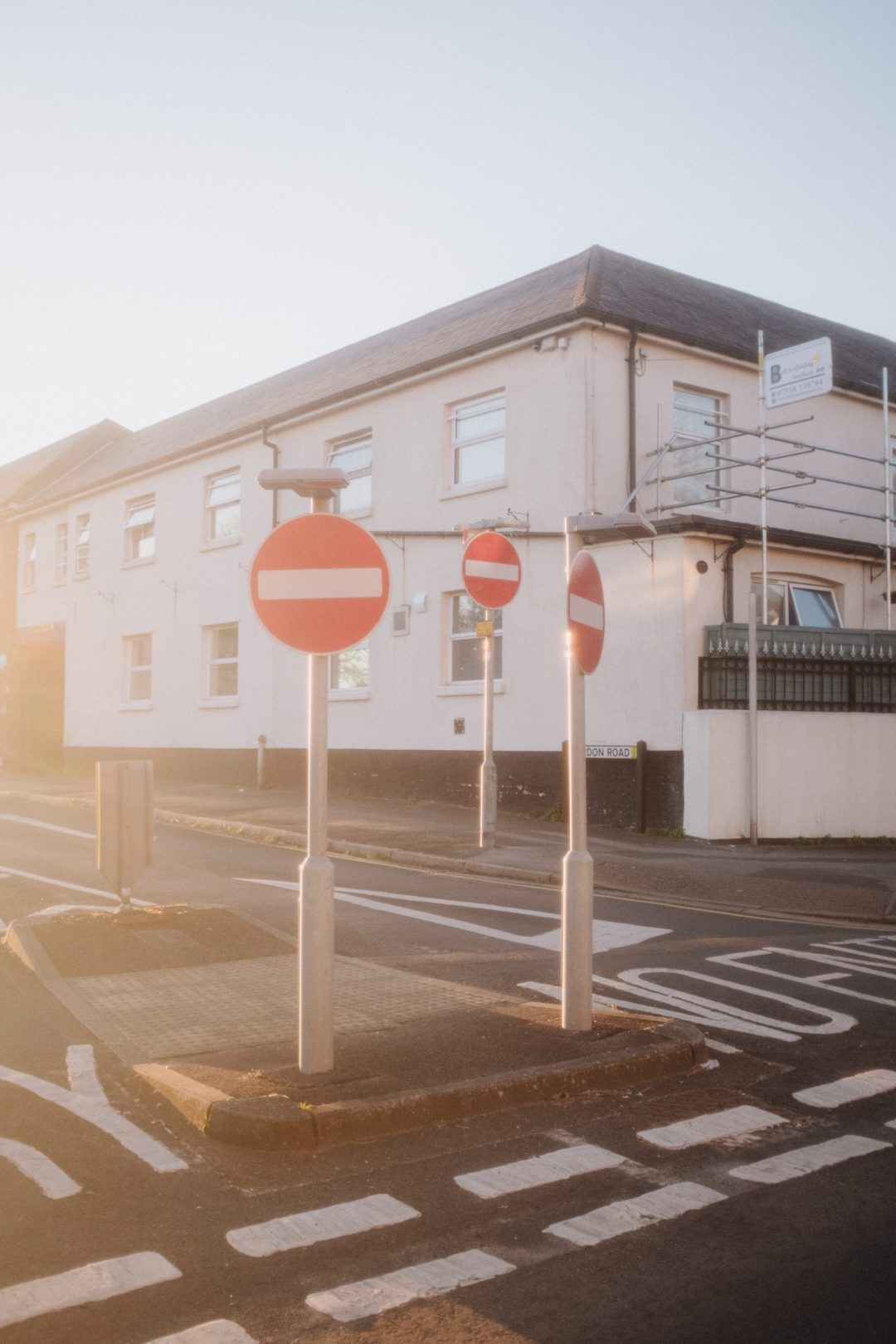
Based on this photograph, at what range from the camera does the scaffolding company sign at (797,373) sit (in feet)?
57.2

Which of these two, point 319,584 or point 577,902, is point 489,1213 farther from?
point 319,584

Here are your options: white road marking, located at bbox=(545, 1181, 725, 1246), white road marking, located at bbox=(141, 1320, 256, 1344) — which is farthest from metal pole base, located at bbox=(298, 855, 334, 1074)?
white road marking, located at bbox=(141, 1320, 256, 1344)

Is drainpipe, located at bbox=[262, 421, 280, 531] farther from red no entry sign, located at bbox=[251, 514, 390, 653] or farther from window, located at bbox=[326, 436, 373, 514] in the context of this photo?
red no entry sign, located at bbox=[251, 514, 390, 653]

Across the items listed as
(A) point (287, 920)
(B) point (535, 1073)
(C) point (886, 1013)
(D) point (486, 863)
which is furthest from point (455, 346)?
(B) point (535, 1073)

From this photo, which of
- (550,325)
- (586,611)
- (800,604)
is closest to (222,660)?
(550,325)

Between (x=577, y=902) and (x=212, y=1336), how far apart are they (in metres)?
3.35

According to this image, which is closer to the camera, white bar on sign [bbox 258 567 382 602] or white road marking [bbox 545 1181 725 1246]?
white road marking [bbox 545 1181 725 1246]

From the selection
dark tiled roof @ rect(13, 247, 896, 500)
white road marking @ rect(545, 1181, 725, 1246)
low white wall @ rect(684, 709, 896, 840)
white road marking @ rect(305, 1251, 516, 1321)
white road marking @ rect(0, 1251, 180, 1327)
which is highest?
Result: dark tiled roof @ rect(13, 247, 896, 500)

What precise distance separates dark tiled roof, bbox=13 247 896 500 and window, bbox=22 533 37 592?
4753 millimetres

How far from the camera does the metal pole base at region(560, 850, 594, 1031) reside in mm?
6199

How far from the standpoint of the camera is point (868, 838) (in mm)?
16547

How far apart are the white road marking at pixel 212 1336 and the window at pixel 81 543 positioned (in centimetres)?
2881

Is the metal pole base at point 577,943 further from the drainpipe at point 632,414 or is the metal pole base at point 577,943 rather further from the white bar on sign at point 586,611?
the drainpipe at point 632,414

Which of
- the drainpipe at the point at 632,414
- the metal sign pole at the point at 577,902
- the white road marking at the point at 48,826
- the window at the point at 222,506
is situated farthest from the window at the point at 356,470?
the metal sign pole at the point at 577,902
